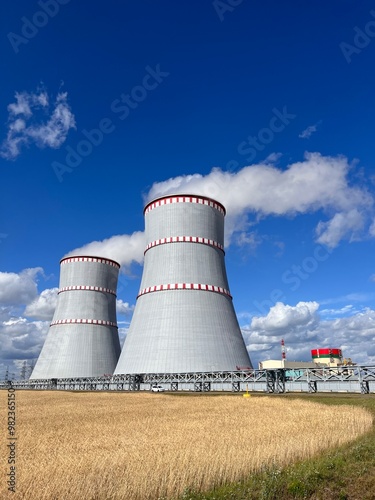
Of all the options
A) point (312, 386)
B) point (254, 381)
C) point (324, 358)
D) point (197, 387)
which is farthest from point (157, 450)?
point (324, 358)

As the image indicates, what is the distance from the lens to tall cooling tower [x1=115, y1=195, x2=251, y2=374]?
31.5 meters

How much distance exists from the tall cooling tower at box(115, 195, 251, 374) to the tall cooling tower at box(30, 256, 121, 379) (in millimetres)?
10750

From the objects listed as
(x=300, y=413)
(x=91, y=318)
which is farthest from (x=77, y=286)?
(x=300, y=413)

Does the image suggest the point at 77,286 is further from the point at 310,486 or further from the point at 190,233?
the point at 310,486

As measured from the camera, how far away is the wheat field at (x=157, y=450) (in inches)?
218

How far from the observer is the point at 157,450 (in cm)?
755

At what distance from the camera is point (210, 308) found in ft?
106

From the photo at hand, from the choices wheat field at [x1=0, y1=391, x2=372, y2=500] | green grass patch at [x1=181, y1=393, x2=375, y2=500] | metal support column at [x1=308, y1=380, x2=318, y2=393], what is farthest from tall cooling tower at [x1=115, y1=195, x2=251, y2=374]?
green grass patch at [x1=181, y1=393, x2=375, y2=500]

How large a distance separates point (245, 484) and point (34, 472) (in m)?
3.15

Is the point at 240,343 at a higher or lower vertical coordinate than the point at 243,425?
higher

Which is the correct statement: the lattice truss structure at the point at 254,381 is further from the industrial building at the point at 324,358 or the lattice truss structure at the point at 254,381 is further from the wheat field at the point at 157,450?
the industrial building at the point at 324,358

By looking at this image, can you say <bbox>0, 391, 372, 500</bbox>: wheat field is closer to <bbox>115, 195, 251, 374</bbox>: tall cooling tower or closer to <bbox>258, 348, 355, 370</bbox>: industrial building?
<bbox>115, 195, 251, 374</bbox>: tall cooling tower

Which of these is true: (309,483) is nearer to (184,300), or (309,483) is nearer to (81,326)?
(184,300)

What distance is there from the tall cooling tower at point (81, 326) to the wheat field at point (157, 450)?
32.9m
